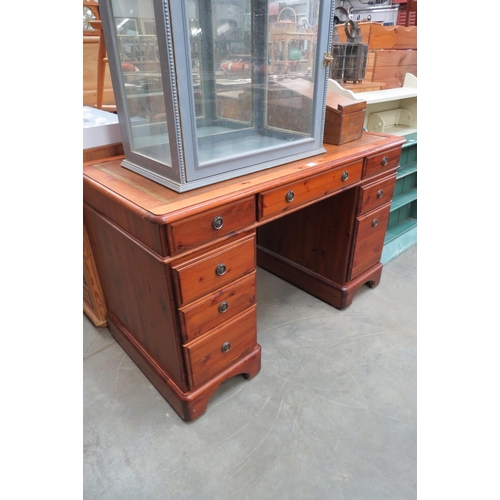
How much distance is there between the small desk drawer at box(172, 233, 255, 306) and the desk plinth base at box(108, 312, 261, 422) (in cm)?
39

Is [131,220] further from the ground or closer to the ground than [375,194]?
further from the ground

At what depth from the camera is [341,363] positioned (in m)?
1.55

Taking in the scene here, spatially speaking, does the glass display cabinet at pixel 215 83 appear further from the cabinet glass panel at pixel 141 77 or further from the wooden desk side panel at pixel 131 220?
the wooden desk side panel at pixel 131 220

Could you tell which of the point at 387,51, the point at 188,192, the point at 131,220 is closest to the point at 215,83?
the point at 188,192

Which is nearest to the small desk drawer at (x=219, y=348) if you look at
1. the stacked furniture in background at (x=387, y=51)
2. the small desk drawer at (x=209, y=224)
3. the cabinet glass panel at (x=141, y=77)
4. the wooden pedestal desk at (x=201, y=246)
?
the wooden pedestal desk at (x=201, y=246)

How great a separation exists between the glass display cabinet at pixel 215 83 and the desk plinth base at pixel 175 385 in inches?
27.7

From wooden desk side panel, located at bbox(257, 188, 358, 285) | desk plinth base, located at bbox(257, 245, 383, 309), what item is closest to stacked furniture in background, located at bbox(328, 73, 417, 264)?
desk plinth base, located at bbox(257, 245, 383, 309)

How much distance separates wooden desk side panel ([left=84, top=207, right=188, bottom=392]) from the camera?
1.10 m

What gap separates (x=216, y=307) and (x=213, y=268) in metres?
0.15

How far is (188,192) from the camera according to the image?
3.47 ft

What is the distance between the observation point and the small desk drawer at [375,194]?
160 centimetres

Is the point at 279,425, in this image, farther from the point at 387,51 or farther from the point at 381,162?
the point at 387,51

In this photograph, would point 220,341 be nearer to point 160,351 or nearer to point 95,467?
point 160,351

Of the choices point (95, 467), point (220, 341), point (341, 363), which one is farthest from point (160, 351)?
point (341, 363)
